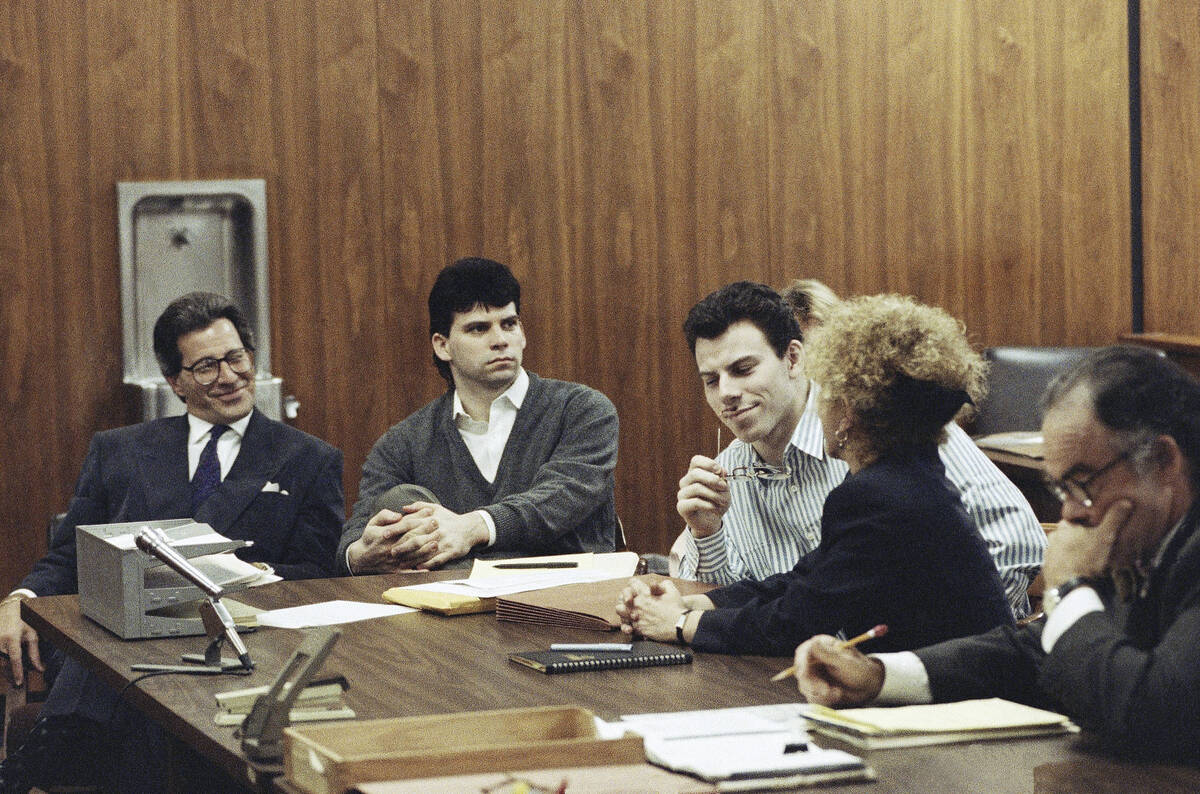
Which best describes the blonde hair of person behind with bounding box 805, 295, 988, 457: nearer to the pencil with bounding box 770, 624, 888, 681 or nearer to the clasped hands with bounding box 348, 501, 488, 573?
the pencil with bounding box 770, 624, 888, 681

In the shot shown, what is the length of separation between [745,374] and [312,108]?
2638 millimetres

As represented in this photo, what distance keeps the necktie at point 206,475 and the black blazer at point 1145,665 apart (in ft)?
8.34

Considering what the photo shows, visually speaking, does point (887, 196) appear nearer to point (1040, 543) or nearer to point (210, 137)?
point (210, 137)

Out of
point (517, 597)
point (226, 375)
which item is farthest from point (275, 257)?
point (517, 597)

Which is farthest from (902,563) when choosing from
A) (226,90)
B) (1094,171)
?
(1094,171)

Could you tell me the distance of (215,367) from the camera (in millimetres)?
3973

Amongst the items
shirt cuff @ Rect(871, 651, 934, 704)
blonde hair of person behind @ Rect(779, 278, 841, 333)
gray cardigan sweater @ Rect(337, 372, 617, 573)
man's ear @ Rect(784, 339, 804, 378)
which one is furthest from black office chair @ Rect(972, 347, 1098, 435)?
shirt cuff @ Rect(871, 651, 934, 704)

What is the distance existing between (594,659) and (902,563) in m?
0.51

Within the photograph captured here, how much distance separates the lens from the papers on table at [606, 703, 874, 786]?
1.70 metres

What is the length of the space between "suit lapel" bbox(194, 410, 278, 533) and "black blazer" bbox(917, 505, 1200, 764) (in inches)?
95.0

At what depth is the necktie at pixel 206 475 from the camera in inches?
153

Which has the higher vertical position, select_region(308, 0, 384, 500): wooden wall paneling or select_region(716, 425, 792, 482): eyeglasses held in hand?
select_region(308, 0, 384, 500): wooden wall paneling

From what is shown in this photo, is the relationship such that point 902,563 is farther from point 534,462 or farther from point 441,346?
point 441,346

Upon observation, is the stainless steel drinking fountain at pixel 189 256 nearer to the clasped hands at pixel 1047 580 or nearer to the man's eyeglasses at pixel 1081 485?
the clasped hands at pixel 1047 580
